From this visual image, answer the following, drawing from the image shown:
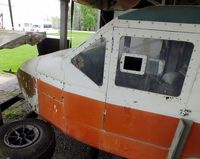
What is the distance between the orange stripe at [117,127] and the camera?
2.58 meters

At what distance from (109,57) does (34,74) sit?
1477mm

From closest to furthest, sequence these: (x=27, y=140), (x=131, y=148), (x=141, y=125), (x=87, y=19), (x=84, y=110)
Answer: (x=141, y=125) < (x=131, y=148) < (x=84, y=110) < (x=27, y=140) < (x=87, y=19)

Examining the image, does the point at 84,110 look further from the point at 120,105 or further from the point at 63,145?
the point at 63,145

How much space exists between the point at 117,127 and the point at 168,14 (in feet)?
4.84

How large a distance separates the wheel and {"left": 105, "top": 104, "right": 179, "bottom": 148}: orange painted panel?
41.5 inches

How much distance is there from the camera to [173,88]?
8.17ft

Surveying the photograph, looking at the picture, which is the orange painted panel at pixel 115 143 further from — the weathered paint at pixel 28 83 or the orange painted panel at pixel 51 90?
the weathered paint at pixel 28 83

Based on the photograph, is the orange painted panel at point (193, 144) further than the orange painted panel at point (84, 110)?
No

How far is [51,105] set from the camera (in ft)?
11.1

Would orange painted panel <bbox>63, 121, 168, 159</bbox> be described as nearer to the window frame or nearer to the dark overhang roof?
the window frame

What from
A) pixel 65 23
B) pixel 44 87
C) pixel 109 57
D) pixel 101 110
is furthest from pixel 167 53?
pixel 65 23

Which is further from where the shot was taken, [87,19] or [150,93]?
[87,19]

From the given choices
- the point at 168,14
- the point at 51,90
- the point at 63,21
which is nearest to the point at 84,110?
the point at 51,90

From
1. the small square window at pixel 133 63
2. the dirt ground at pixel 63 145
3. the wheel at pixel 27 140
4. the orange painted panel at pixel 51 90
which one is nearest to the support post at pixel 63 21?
the dirt ground at pixel 63 145
